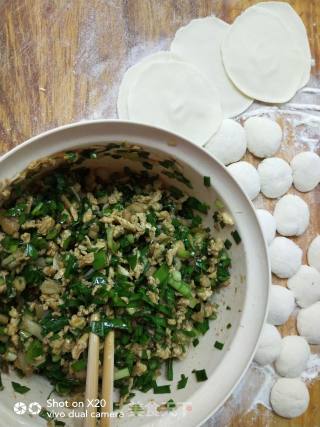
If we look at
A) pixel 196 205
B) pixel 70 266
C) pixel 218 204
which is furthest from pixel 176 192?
pixel 70 266

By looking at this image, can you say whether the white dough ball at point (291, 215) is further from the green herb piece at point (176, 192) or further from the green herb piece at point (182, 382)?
the green herb piece at point (182, 382)

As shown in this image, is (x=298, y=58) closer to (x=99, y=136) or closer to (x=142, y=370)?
(x=99, y=136)

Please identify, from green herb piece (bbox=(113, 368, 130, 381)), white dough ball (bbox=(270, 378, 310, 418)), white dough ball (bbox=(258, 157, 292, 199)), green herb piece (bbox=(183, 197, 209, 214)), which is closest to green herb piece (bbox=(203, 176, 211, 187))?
green herb piece (bbox=(183, 197, 209, 214))

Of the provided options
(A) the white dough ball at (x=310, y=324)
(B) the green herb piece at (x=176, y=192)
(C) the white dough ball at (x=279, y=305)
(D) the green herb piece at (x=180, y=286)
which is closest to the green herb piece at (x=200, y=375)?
(D) the green herb piece at (x=180, y=286)

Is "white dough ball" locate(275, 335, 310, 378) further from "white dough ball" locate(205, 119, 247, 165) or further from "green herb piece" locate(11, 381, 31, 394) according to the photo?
"green herb piece" locate(11, 381, 31, 394)

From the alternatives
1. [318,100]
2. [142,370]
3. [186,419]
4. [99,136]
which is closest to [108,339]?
[142,370]

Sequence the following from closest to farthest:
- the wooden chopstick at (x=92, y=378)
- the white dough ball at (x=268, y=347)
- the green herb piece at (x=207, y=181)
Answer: the wooden chopstick at (x=92, y=378)
the green herb piece at (x=207, y=181)
the white dough ball at (x=268, y=347)
